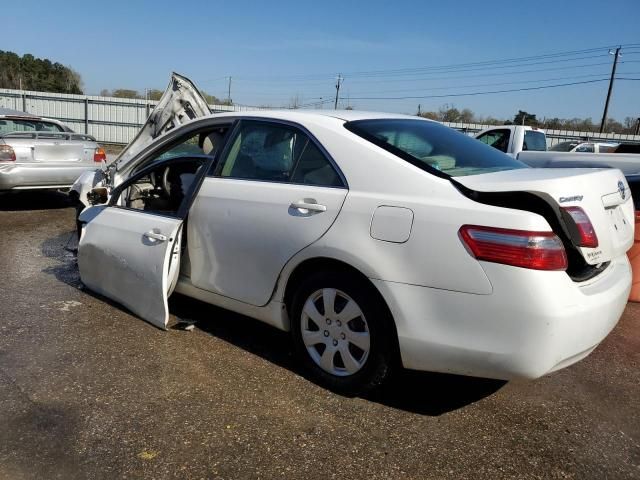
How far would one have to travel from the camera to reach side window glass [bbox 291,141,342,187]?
305 cm

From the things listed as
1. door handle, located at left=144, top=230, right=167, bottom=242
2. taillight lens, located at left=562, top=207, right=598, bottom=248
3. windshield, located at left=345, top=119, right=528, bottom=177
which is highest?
windshield, located at left=345, top=119, right=528, bottom=177

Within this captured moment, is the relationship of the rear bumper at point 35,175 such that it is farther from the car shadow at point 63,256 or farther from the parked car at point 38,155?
the car shadow at point 63,256

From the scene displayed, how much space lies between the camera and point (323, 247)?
292 cm

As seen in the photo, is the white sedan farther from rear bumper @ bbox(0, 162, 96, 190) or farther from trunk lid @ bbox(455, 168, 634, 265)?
rear bumper @ bbox(0, 162, 96, 190)


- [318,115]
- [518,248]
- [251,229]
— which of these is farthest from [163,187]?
[518,248]

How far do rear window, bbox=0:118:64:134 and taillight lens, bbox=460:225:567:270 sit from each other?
8148 mm

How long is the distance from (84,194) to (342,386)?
3.32 meters

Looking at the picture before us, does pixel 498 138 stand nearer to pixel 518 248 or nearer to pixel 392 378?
pixel 392 378

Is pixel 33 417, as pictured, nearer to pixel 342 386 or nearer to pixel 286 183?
pixel 342 386

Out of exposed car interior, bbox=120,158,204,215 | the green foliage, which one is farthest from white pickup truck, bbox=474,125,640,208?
the green foliage

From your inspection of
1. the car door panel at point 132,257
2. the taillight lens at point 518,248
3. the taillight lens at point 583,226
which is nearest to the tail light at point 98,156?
the car door panel at point 132,257

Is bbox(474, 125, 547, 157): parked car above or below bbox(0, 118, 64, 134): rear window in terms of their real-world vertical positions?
above

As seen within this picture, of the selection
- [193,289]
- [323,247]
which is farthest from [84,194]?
[323,247]

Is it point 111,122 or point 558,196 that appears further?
point 111,122
